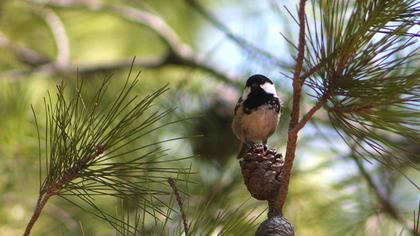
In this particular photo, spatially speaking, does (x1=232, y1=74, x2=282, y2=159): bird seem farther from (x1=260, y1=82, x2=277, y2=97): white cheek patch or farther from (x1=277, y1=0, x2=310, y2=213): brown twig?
(x1=277, y1=0, x2=310, y2=213): brown twig

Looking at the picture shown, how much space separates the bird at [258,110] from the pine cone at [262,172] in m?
0.45

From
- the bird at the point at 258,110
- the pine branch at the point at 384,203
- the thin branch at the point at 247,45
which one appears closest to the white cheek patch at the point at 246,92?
the bird at the point at 258,110

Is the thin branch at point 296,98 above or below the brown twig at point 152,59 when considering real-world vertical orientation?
below

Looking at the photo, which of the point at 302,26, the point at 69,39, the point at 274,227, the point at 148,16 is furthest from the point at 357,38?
the point at 69,39

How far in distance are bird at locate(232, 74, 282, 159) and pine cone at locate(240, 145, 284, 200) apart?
1.48 feet

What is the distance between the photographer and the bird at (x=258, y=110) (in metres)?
1.93

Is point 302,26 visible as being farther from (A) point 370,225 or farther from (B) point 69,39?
(B) point 69,39

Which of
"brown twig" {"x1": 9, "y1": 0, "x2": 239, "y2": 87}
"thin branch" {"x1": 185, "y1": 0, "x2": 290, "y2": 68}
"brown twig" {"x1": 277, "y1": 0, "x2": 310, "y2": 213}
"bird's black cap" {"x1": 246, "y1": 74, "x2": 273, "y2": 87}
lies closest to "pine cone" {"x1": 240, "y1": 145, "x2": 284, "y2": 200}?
"brown twig" {"x1": 277, "y1": 0, "x2": 310, "y2": 213}

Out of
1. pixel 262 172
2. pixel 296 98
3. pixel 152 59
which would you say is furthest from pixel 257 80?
pixel 152 59

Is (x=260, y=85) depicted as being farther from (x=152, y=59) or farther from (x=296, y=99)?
(x=152, y=59)

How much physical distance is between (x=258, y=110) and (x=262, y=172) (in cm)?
58

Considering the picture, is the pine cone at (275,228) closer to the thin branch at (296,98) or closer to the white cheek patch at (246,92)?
the thin branch at (296,98)

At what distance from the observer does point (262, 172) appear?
1.38 meters

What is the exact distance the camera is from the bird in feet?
6.33
